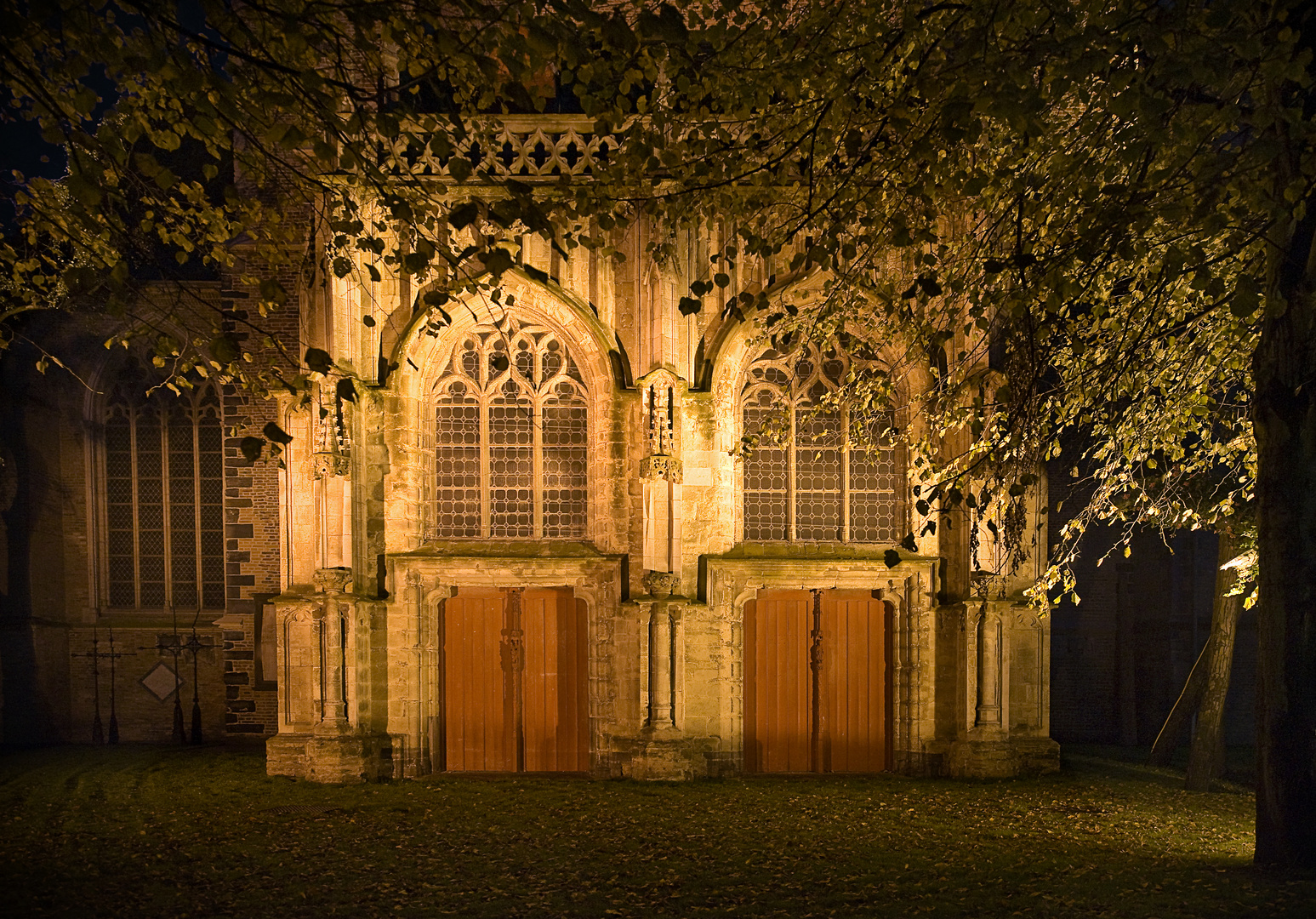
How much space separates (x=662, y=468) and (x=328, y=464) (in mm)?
3963

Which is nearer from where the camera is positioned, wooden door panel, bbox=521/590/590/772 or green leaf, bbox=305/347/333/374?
green leaf, bbox=305/347/333/374

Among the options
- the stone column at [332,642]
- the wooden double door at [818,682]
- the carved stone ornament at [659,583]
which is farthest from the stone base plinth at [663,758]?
the stone column at [332,642]

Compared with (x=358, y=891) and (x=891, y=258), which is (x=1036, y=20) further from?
(x=358, y=891)

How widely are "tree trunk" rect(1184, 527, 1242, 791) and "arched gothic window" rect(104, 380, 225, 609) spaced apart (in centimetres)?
1377

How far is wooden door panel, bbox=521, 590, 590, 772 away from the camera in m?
10.6

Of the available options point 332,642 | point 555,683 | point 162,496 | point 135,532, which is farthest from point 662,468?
point 135,532

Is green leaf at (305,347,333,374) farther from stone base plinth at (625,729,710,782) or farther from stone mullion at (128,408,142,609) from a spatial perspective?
stone mullion at (128,408,142,609)

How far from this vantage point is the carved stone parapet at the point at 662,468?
9.90m

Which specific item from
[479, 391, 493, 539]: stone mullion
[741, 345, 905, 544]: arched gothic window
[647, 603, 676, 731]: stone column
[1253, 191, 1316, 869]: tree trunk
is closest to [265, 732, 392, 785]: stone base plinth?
[479, 391, 493, 539]: stone mullion

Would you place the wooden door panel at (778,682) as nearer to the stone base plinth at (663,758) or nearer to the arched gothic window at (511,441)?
the stone base plinth at (663,758)

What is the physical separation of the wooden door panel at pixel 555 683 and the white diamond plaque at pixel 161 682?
6168 millimetres

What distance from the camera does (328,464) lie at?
980 cm

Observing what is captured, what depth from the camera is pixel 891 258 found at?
10250 mm

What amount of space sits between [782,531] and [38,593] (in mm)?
11453
